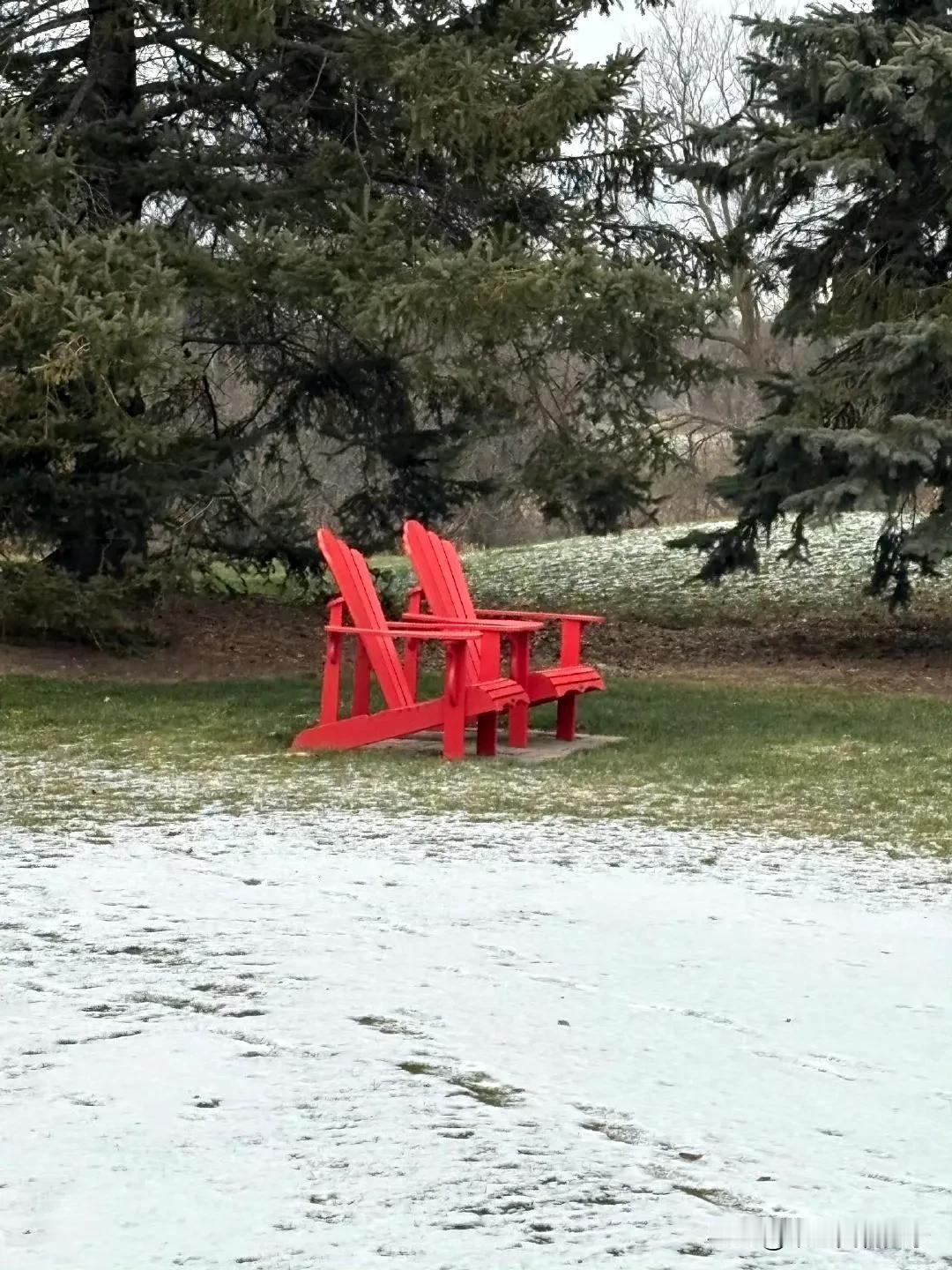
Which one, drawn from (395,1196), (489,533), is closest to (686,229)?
(395,1196)

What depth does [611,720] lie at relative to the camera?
10.9 m

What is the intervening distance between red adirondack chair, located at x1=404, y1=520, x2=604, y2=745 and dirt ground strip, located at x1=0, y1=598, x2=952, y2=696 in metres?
3.92

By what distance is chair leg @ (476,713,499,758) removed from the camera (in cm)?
899

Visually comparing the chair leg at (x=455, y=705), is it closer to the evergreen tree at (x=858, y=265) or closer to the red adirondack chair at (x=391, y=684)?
the red adirondack chair at (x=391, y=684)

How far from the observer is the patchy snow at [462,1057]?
296 cm

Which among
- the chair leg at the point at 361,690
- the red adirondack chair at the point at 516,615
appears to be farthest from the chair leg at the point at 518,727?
the chair leg at the point at 361,690

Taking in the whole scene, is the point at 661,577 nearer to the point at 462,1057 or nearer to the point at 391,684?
the point at 391,684

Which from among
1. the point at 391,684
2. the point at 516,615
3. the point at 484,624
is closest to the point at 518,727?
the point at 484,624

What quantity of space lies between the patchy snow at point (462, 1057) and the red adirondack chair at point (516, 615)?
3.21 metres

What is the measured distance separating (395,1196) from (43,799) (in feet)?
16.1

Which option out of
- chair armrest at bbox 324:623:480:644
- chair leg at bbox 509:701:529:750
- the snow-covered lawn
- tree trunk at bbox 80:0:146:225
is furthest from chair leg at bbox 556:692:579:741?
the snow-covered lawn

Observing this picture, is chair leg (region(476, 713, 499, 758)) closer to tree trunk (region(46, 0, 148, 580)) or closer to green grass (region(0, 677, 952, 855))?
green grass (region(0, 677, 952, 855))

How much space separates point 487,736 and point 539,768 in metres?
0.47

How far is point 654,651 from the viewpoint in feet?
54.0
